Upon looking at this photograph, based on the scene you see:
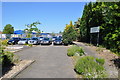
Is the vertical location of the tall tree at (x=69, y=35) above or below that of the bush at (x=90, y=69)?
above

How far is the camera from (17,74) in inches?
315

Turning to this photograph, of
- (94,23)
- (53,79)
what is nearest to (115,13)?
(53,79)

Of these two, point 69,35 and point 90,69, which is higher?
point 69,35

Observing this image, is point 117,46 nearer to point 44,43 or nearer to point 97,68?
point 97,68

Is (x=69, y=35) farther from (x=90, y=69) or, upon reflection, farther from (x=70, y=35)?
(x=90, y=69)

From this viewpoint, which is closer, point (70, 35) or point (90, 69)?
point (90, 69)

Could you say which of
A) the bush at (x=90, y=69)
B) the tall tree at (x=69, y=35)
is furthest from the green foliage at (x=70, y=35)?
the bush at (x=90, y=69)

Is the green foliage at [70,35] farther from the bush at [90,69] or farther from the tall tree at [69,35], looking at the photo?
the bush at [90,69]

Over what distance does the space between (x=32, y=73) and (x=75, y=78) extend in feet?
7.65

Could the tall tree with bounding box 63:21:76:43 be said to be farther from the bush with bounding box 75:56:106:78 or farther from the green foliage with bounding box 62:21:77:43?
the bush with bounding box 75:56:106:78

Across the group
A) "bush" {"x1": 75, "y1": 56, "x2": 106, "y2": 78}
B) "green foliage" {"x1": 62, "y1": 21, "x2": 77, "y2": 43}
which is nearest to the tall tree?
"green foliage" {"x1": 62, "y1": 21, "x2": 77, "y2": 43}

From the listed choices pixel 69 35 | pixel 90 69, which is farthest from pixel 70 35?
pixel 90 69

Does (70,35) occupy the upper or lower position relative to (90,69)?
upper

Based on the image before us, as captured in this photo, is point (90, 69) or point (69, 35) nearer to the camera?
point (90, 69)
